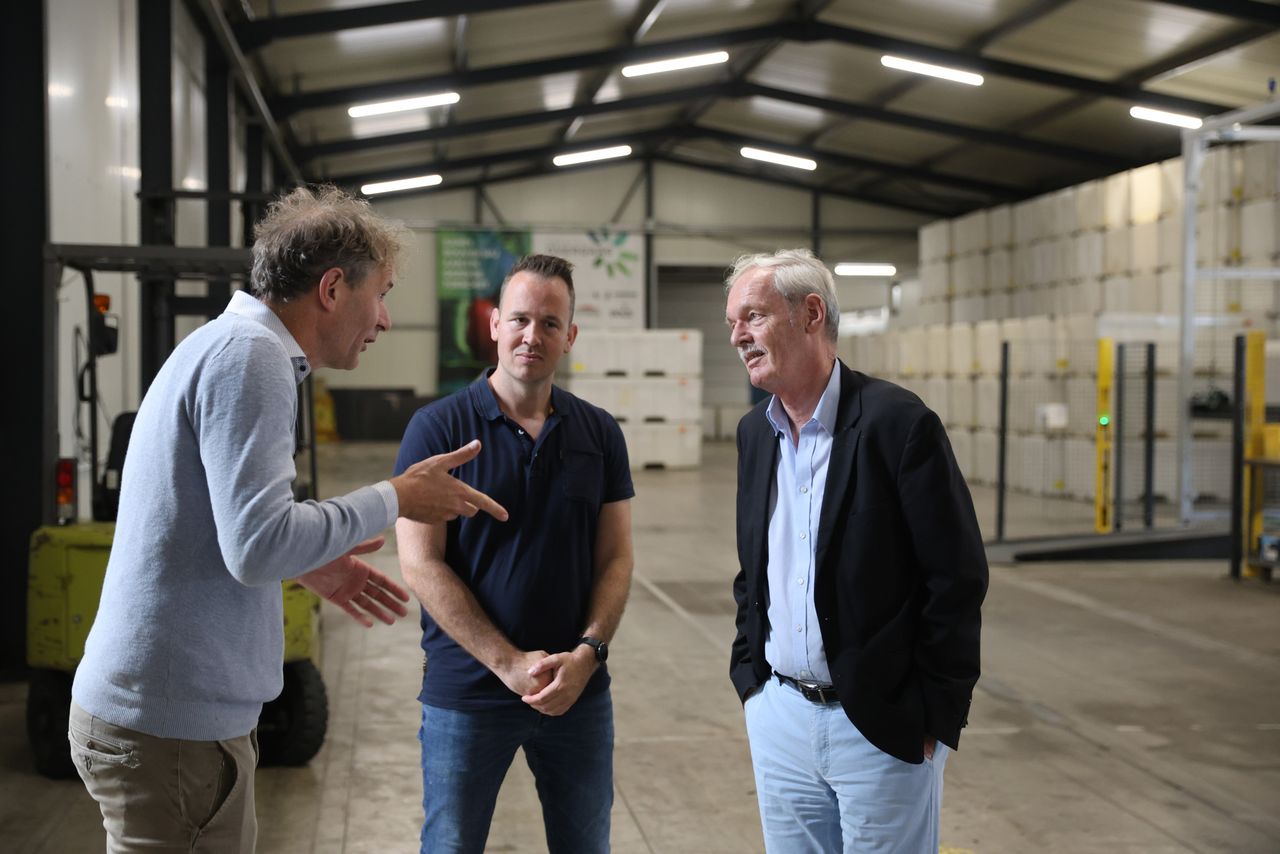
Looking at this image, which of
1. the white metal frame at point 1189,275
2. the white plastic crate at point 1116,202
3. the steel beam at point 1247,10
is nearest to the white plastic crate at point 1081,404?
the white plastic crate at point 1116,202

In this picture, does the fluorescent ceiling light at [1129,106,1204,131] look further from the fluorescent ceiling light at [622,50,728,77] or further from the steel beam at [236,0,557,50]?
the steel beam at [236,0,557,50]

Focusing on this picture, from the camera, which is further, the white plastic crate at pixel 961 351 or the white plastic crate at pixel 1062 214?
the white plastic crate at pixel 961 351

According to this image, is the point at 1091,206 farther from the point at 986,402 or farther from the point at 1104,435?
the point at 1104,435

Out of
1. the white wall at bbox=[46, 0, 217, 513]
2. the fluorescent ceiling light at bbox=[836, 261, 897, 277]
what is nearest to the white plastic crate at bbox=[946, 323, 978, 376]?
the fluorescent ceiling light at bbox=[836, 261, 897, 277]

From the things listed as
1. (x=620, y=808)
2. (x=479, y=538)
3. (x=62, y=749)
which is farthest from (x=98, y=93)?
(x=479, y=538)

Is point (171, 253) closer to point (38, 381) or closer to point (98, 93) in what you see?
point (38, 381)

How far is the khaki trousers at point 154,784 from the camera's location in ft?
6.65

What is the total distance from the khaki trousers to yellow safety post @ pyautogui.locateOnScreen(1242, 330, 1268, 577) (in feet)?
34.1

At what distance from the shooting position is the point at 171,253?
5977 mm

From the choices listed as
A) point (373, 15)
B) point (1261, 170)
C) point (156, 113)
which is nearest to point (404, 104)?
point (373, 15)

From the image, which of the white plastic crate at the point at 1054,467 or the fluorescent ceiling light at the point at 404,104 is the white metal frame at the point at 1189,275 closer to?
the white plastic crate at the point at 1054,467

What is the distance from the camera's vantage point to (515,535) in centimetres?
278

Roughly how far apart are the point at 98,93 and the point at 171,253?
3.87 meters

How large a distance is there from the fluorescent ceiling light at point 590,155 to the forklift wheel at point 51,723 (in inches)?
893
